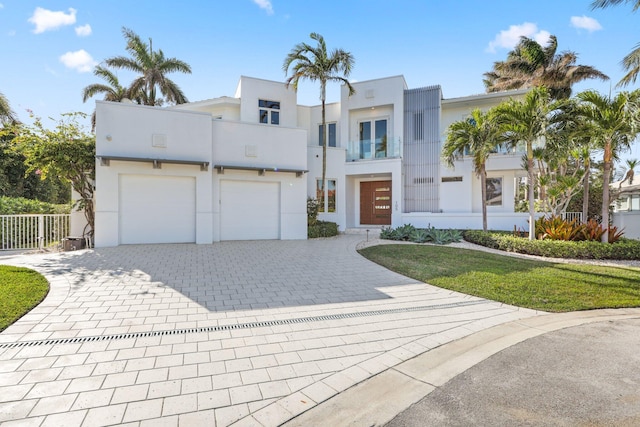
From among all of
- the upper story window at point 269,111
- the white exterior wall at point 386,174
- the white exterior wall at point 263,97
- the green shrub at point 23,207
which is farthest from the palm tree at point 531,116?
the green shrub at point 23,207

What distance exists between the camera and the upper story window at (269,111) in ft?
58.9

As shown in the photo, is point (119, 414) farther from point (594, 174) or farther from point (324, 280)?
point (594, 174)

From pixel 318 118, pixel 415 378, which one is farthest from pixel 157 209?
pixel 318 118

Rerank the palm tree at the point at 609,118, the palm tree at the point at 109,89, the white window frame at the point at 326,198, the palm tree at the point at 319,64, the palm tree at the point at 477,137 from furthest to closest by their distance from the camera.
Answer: the palm tree at the point at 109,89 < the white window frame at the point at 326,198 < the palm tree at the point at 319,64 < the palm tree at the point at 477,137 < the palm tree at the point at 609,118

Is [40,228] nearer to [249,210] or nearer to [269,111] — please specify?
[249,210]

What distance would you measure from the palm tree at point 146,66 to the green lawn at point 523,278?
17572 millimetres

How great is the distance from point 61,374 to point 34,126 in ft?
37.4

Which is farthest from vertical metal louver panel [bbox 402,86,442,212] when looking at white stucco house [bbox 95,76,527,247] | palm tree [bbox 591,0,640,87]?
palm tree [bbox 591,0,640,87]

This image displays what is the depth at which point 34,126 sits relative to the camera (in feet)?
34.7

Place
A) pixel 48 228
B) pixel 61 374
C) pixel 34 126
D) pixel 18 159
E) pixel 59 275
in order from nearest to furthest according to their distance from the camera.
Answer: pixel 61 374
pixel 59 275
pixel 34 126
pixel 48 228
pixel 18 159

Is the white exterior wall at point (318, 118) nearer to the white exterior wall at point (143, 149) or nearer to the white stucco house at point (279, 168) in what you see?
the white stucco house at point (279, 168)

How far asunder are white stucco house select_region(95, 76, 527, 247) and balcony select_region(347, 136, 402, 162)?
0.18 ft

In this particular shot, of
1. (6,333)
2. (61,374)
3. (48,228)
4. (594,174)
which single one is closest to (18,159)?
(48,228)

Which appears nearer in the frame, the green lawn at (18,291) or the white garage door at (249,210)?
the green lawn at (18,291)
